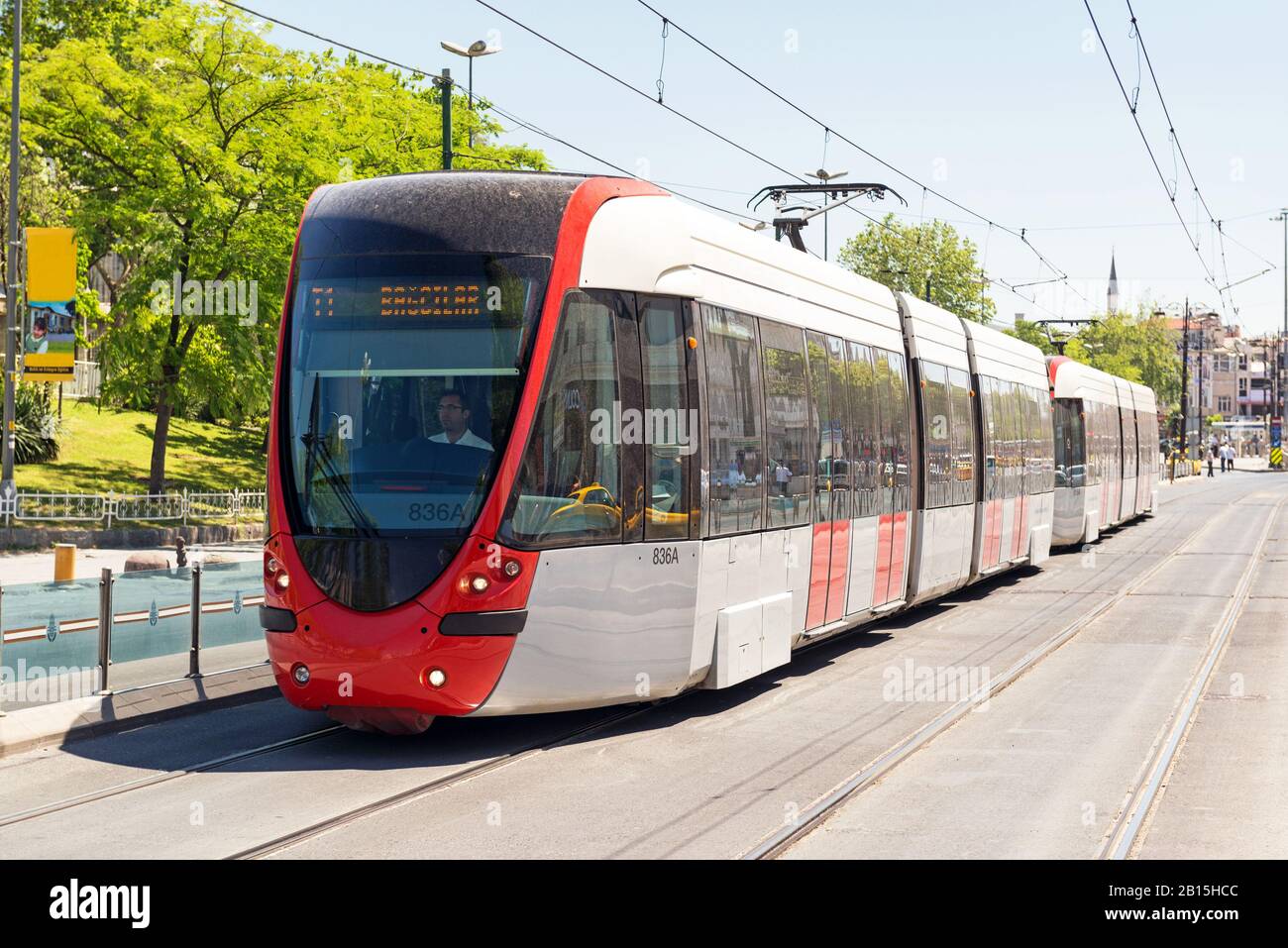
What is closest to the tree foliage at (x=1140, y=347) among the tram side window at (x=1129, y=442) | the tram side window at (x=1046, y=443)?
the tram side window at (x=1129, y=442)

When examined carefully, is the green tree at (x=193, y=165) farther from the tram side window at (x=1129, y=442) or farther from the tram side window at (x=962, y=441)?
the tram side window at (x=1129, y=442)

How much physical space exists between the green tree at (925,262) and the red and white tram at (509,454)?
77.7 meters

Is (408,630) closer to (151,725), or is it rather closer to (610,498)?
(610,498)

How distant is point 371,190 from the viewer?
10.2m

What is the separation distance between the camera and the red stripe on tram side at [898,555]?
1584cm

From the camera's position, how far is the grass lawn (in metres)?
37.3

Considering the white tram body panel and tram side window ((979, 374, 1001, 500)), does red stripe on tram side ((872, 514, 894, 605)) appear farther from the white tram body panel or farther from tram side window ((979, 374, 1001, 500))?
tram side window ((979, 374, 1001, 500))

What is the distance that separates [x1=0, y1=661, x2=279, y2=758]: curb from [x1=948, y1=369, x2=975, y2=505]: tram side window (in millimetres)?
9094

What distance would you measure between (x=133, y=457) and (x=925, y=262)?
56817 mm

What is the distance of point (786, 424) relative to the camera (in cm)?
1248

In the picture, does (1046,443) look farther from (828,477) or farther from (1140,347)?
(1140,347)

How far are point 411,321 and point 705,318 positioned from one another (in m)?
2.36
